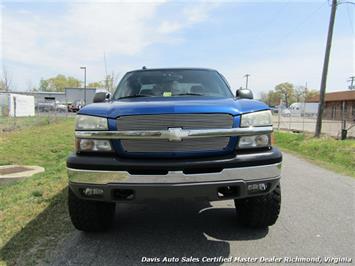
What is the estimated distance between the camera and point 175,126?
10.7 ft

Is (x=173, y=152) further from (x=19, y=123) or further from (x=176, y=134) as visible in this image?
(x=19, y=123)


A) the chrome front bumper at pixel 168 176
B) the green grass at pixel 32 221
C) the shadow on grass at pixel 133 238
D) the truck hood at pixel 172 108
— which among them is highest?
the truck hood at pixel 172 108

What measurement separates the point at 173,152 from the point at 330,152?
36.1 ft

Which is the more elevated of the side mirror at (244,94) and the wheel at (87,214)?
the side mirror at (244,94)

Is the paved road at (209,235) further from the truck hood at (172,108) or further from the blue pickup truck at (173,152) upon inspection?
the truck hood at (172,108)

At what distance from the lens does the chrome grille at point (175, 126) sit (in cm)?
328

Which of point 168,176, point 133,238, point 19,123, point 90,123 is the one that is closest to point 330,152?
point 133,238

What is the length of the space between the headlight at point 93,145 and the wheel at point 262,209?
171 cm

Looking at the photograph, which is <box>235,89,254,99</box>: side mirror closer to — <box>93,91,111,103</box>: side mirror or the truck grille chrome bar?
the truck grille chrome bar

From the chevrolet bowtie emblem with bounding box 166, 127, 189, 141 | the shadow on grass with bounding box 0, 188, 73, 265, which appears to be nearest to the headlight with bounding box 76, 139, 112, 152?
the chevrolet bowtie emblem with bounding box 166, 127, 189, 141

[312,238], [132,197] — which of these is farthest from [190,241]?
[312,238]

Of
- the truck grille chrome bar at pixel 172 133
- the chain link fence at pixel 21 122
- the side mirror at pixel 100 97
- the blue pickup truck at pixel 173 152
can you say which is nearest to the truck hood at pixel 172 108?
the blue pickup truck at pixel 173 152

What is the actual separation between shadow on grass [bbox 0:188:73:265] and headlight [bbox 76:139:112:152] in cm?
107

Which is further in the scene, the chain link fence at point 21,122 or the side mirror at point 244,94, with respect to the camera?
the chain link fence at point 21,122
